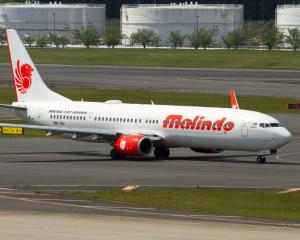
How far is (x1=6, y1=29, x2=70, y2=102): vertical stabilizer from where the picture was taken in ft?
267

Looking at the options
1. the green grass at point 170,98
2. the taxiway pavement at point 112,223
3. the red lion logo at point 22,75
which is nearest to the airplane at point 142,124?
the red lion logo at point 22,75

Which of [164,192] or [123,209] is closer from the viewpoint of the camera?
[123,209]

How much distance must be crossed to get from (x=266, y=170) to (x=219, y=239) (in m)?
31.8

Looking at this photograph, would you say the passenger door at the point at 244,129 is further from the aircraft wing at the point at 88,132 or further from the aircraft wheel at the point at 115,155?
the aircraft wheel at the point at 115,155

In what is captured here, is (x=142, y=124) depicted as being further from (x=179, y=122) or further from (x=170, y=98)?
(x=170, y=98)

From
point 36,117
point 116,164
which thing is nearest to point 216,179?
point 116,164

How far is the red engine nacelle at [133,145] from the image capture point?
241 ft

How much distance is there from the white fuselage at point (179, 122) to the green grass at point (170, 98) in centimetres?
4012

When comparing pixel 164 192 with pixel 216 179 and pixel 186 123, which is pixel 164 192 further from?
pixel 186 123

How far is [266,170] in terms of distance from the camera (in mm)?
67438

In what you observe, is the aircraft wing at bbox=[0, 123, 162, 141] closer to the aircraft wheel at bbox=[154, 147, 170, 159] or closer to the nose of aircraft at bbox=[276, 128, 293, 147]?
the aircraft wheel at bbox=[154, 147, 170, 159]

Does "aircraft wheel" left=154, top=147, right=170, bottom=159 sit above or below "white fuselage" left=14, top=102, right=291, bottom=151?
below

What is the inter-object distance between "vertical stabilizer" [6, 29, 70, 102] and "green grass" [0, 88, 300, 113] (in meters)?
38.6

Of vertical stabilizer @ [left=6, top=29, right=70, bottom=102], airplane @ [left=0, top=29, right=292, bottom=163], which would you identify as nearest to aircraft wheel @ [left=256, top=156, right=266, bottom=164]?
airplane @ [left=0, top=29, right=292, bottom=163]
